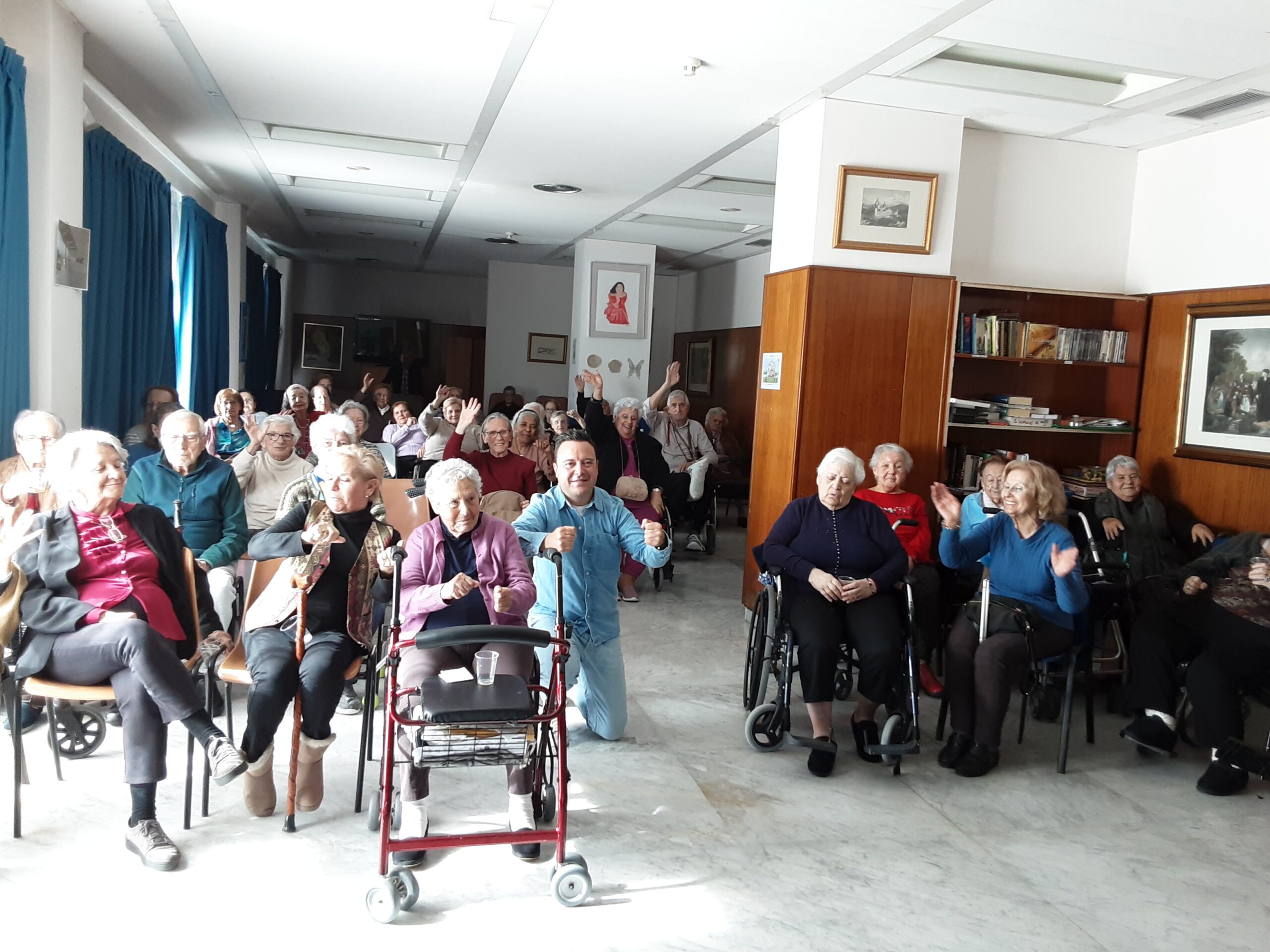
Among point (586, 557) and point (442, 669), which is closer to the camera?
point (442, 669)

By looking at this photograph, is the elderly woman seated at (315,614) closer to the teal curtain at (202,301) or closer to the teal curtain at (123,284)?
the teal curtain at (123,284)

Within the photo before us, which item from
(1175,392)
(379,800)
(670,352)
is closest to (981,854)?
(379,800)

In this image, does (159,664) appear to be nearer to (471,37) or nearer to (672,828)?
(672,828)

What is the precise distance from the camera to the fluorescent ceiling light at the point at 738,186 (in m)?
6.91

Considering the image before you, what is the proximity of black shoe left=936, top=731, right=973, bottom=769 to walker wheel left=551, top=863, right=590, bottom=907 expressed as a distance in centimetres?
174

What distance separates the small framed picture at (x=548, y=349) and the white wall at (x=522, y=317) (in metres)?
0.05

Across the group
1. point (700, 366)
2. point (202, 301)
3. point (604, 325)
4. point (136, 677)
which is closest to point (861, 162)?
point (136, 677)

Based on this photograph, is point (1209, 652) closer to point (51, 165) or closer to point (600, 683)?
point (600, 683)

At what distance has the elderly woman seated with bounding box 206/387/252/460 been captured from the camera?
18.3 ft

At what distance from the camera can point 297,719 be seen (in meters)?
2.84

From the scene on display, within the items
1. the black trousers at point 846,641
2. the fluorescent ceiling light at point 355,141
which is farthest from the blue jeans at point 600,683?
the fluorescent ceiling light at point 355,141

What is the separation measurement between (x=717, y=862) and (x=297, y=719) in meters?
1.34

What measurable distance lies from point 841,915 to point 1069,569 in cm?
175

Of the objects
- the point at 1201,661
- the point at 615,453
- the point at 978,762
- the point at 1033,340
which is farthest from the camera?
the point at 615,453
